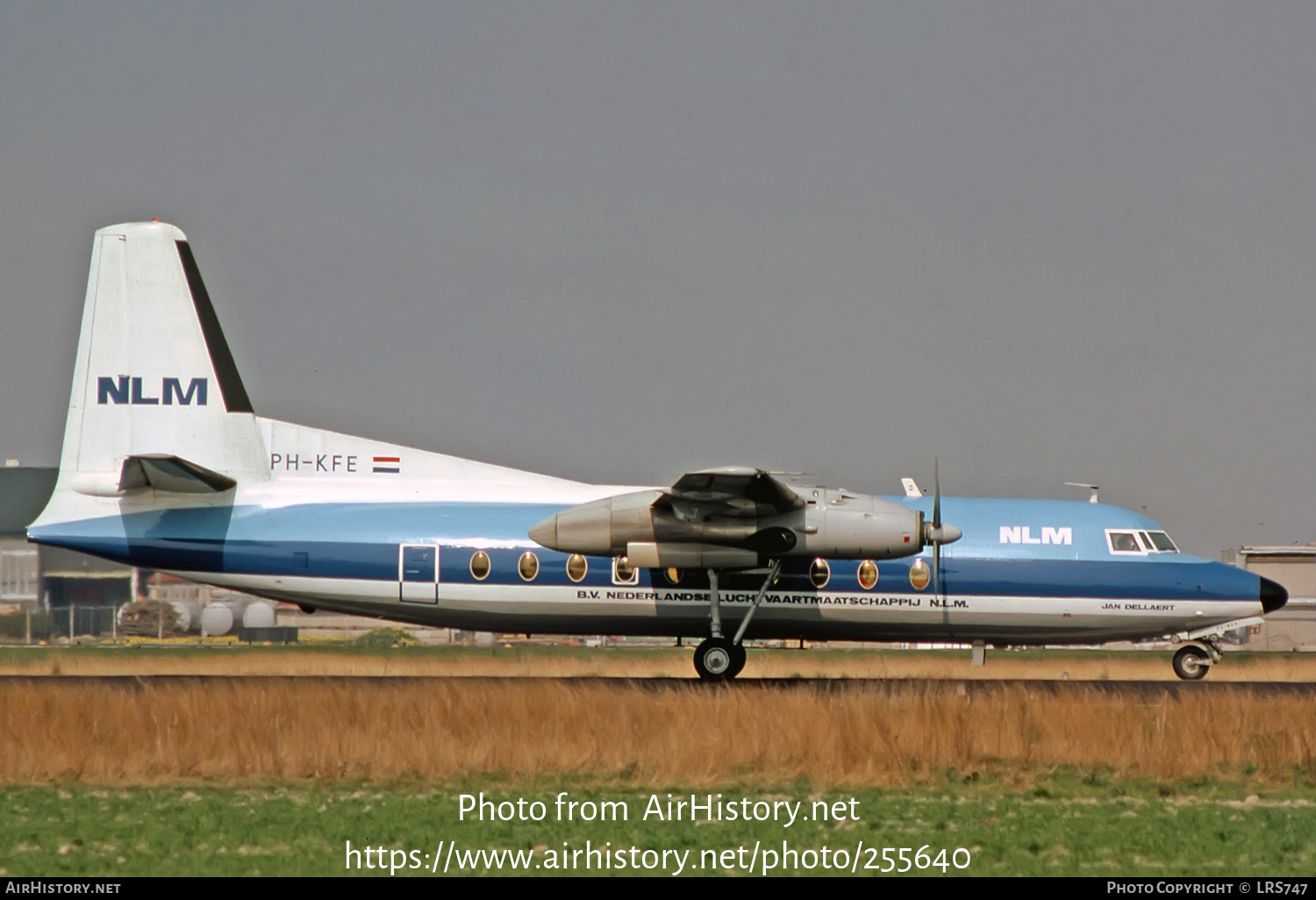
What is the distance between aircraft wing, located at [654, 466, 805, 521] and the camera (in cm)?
1994

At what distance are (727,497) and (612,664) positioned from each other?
465 inches

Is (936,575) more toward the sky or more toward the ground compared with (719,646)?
more toward the sky

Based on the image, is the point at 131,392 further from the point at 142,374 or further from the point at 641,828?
the point at 641,828

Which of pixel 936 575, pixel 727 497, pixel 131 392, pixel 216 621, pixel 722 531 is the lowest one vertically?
pixel 216 621

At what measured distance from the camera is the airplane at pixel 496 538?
20.7 metres

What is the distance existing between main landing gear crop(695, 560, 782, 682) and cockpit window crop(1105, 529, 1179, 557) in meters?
5.78

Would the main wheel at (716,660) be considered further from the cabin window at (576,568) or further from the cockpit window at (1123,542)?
the cockpit window at (1123,542)

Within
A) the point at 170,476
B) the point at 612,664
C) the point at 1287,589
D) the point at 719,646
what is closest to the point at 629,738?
the point at 719,646

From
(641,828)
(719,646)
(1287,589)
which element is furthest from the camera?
(1287,589)

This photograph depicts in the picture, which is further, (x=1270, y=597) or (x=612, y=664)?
(x=612, y=664)

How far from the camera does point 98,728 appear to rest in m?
14.8

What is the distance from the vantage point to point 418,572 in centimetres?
2147

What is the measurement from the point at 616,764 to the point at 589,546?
6.27 meters
